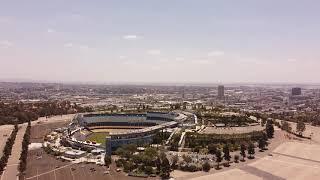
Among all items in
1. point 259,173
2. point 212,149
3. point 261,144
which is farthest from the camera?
point 261,144

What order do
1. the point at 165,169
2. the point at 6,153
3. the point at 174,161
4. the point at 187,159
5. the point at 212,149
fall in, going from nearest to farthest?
the point at 165,169 → the point at 174,161 → the point at 187,159 → the point at 6,153 → the point at 212,149

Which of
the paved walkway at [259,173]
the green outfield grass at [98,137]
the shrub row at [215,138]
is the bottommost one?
the paved walkway at [259,173]

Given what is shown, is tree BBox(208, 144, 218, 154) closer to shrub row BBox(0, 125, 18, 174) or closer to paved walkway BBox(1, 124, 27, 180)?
paved walkway BBox(1, 124, 27, 180)

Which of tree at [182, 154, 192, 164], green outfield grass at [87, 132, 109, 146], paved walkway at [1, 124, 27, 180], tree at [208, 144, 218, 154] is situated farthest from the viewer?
green outfield grass at [87, 132, 109, 146]

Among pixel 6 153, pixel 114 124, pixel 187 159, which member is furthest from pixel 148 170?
pixel 114 124

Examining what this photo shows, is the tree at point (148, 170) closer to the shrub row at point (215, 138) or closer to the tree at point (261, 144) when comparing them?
the shrub row at point (215, 138)

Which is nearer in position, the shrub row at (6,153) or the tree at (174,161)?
the tree at (174,161)

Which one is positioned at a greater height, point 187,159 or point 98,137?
point 187,159

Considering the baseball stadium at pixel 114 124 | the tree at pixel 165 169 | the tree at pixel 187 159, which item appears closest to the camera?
the tree at pixel 165 169

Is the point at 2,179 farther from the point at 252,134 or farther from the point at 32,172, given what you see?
the point at 252,134

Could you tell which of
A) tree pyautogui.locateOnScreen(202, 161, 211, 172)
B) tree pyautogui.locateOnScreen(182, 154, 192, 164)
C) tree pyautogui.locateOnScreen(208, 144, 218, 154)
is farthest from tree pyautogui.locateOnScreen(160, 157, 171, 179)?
tree pyautogui.locateOnScreen(208, 144, 218, 154)

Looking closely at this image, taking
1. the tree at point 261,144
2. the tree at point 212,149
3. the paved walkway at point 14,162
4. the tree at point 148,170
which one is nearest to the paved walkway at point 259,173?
the tree at point 212,149

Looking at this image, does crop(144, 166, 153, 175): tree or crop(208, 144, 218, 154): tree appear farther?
crop(208, 144, 218, 154): tree

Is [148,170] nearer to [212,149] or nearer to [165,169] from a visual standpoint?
[165,169]
